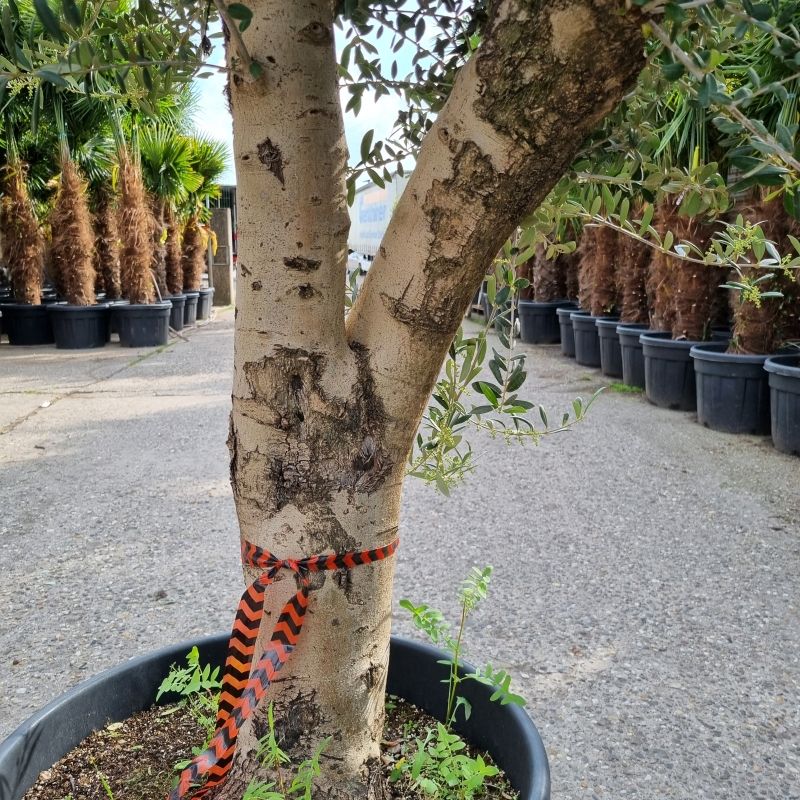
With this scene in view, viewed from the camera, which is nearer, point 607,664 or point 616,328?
point 607,664

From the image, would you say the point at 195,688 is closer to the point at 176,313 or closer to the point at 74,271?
the point at 74,271

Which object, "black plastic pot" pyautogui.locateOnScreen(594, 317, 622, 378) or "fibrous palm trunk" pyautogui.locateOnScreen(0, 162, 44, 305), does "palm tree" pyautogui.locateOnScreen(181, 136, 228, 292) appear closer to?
"fibrous palm trunk" pyautogui.locateOnScreen(0, 162, 44, 305)

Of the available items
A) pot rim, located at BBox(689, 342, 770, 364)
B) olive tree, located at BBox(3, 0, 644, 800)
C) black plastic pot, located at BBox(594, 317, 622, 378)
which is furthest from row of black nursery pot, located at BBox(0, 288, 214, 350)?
olive tree, located at BBox(3, 0, 644, 800)

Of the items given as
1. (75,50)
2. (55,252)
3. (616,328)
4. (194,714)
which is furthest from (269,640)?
(55,252)

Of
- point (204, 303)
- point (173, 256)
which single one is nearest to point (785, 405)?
point (173, 256)

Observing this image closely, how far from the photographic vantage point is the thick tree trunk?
3.61 feet

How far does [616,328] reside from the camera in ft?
24.6

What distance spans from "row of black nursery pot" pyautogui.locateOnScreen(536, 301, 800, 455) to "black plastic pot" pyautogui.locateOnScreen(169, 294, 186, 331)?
6607 mm

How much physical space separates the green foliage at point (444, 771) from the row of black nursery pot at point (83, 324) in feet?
31.1

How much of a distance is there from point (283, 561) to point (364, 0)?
94 centimetres

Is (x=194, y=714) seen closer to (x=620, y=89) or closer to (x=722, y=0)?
(x=620, y=89)

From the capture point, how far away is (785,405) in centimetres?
486

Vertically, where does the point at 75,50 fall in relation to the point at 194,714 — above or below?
above

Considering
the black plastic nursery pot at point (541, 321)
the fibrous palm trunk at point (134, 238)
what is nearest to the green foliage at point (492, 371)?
the black plastic nursery pot at point (541, 321)
